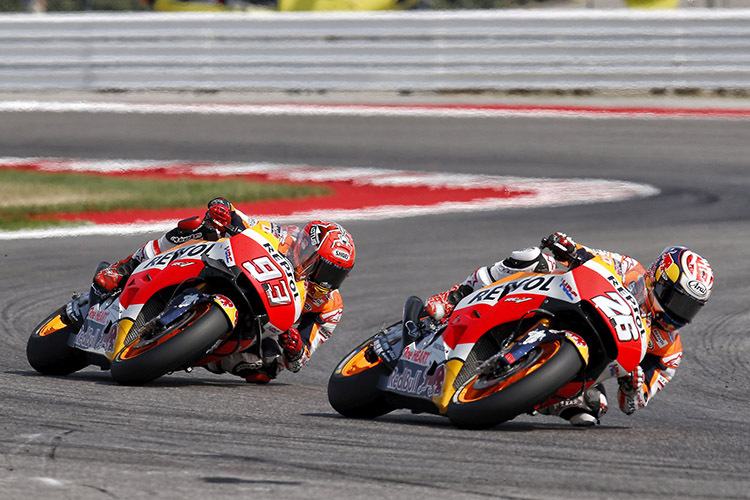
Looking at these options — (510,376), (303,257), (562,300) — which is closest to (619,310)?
(562,300)

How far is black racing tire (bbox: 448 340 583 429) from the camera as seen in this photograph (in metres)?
5.46

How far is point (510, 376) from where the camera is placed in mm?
5562

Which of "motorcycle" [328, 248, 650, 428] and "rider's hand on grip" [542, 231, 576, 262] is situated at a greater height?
"rider's hand on grip" [542, 231, 576, 262]

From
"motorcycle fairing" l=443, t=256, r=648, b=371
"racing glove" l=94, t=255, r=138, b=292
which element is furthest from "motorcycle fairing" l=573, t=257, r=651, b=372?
"racing glove" l=94, t=255, r=138, b=292

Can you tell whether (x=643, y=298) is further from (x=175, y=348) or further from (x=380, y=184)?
(x=380, y=184)

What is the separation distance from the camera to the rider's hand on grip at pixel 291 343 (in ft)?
24.4

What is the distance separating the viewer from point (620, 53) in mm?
21906

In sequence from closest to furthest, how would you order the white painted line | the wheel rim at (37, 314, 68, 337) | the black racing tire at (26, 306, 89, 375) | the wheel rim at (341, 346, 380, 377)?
the wheel rim at (341, 346, 380, 377), the black racing tire at (26, 306, 89, 375), the wheel rim at (37, 314, 68, 337), the white painted line

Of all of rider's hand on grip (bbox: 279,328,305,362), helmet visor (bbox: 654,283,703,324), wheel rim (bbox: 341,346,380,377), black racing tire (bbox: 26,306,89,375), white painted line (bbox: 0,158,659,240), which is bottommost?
white painted line (bbox: 0,158,659,240)

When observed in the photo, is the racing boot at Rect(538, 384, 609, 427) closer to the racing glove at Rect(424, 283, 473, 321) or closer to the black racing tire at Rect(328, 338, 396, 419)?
the racing glove at Rect(424, 283, 473, 321)

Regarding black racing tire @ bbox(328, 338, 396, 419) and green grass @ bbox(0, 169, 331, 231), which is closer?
black racing tire @ bbox(328, 338, 396, 419)

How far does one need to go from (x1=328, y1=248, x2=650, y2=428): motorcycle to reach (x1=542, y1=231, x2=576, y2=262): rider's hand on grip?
4cm

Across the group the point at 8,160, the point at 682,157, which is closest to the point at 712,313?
the point at 682,157

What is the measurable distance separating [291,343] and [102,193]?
8.89 m
